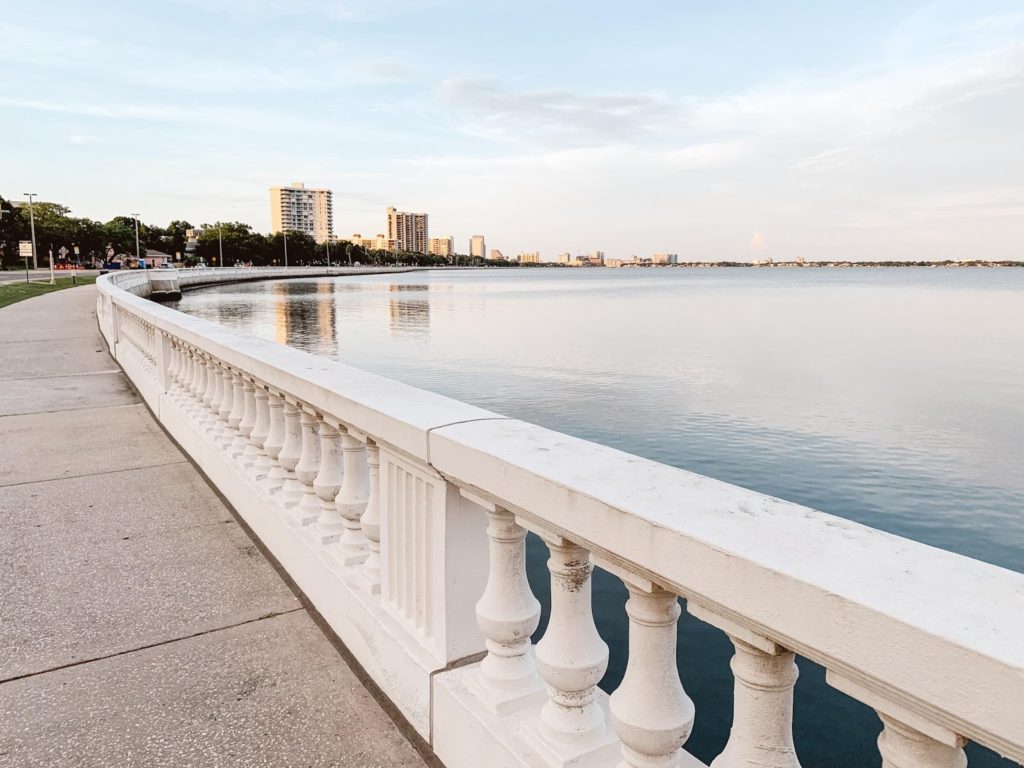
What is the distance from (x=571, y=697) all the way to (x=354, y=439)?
1552 mm

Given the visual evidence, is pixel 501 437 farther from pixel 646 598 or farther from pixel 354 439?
pixel 354 439

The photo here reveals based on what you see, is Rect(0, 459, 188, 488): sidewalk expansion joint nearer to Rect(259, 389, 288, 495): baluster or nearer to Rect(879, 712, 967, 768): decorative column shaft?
Rect(259, 389, 288, 495): baluster

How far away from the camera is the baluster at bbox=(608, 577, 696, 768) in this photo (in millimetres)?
1649

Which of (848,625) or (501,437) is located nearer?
(848,625)

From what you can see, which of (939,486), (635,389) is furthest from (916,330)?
(939,486)

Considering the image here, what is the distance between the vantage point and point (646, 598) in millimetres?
1625

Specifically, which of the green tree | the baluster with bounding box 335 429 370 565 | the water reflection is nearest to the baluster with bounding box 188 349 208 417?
the baluster with bounding box 335 429 370 565

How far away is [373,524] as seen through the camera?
9.84 ft

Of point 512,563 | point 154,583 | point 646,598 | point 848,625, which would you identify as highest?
point 848,625

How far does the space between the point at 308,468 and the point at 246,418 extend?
4.20ft

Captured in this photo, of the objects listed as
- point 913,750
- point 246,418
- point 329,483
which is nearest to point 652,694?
point 913,750

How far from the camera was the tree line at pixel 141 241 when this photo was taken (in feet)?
320

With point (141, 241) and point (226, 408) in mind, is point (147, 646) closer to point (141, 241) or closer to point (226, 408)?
point (226, 408)

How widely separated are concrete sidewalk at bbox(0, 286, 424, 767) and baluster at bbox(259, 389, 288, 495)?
410mm
